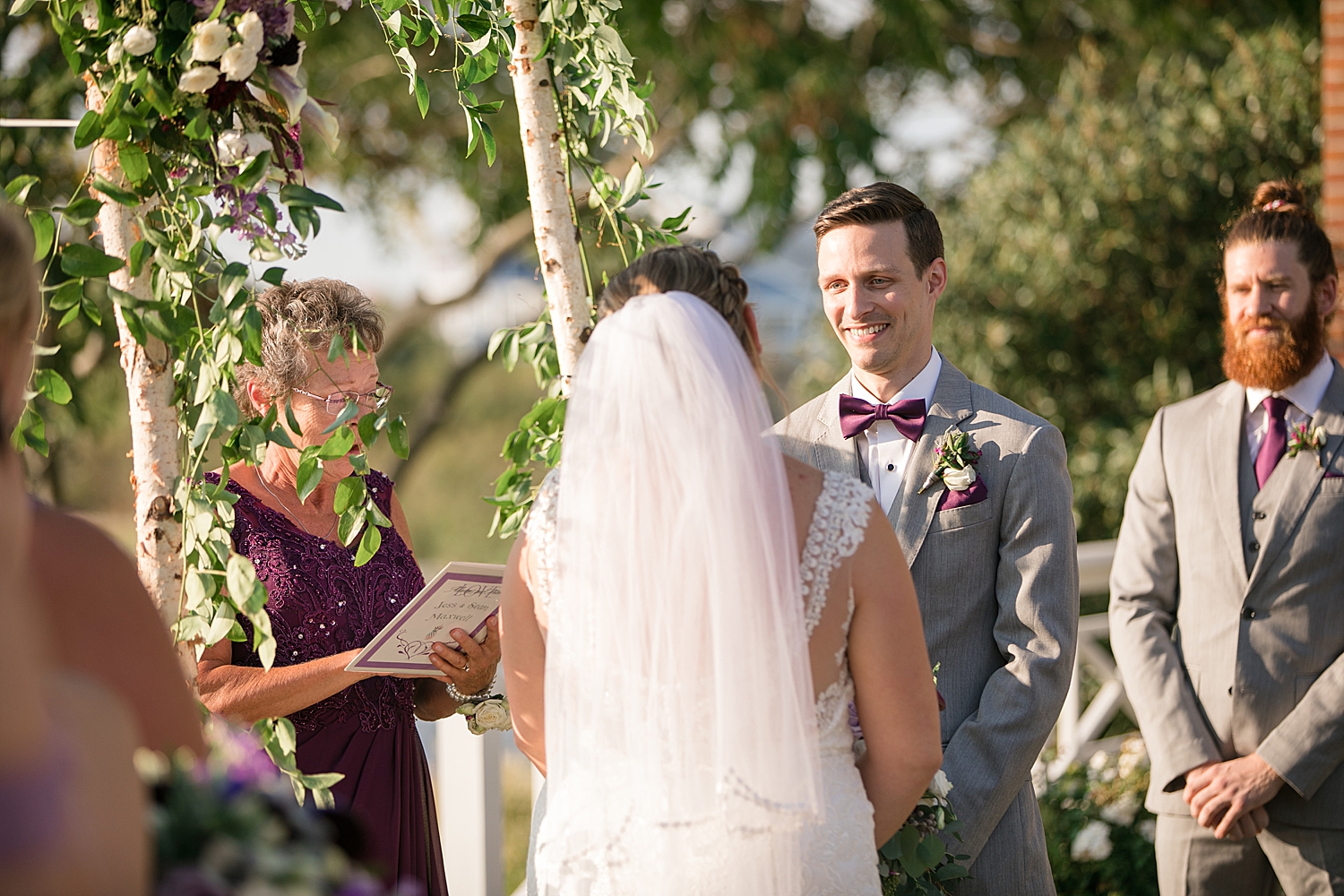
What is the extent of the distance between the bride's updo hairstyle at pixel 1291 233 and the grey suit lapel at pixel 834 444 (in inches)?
52.4

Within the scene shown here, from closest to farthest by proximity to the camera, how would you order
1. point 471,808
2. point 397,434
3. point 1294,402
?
point 397,434, point 1294,402, point 471,808

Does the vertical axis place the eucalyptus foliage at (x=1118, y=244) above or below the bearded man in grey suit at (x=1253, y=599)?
above

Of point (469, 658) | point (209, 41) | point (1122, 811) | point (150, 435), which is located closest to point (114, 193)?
point (209, 41)

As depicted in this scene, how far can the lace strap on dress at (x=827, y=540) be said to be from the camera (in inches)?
80.2

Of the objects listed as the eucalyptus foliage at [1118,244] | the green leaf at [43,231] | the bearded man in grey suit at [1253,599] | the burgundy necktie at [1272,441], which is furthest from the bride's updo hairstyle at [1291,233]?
the eucalyptus foliage at [1118,244]

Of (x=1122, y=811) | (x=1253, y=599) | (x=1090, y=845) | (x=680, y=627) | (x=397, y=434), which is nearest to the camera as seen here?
(x=680, y=627)

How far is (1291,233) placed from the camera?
3.43m

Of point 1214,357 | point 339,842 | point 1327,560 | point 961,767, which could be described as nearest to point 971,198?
point 1214,357

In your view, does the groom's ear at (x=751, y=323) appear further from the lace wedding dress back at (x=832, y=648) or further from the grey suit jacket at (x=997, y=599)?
the grey suit jacket at (x=997, y=599)

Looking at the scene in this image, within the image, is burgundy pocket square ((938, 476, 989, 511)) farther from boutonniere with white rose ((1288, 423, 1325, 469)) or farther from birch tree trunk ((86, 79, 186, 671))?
birch tree trunk ((86, 79, 186, 671))

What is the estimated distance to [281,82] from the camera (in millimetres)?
2240

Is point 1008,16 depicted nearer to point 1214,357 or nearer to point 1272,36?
point 1272,36

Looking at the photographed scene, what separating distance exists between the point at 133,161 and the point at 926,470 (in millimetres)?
1817

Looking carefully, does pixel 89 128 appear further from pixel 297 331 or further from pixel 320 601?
pixel 320 601
